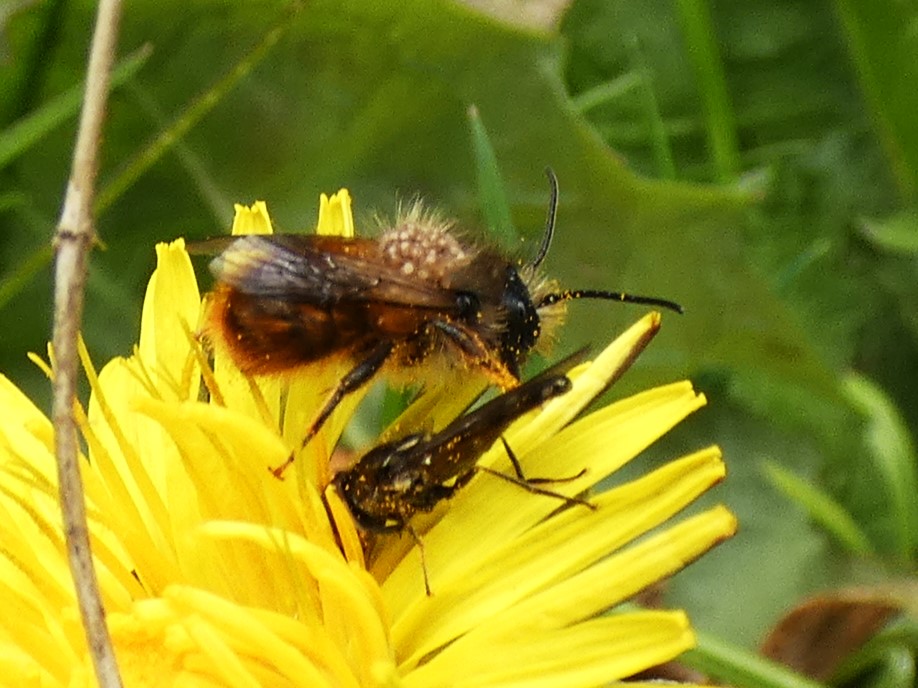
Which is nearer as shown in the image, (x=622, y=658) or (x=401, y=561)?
A: (x=622, y=658)

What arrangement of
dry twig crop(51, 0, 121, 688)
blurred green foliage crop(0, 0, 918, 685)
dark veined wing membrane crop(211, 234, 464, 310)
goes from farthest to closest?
blurred green foliage crop(0, 0, 918, 685) < dark veined wing membrane crop(211, 234, 464, 310) < dry twig crop(51, 0, 121, 688)

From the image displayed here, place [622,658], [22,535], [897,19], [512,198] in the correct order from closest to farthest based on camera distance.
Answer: [622,658] → [22,535] → [512,198] → [897,19]

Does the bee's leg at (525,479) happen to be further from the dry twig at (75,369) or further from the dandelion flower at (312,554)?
the dry twig at (75,369)

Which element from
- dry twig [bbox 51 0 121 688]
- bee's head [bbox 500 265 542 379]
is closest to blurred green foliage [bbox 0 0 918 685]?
bee's head [bbox 500 265 542 379]

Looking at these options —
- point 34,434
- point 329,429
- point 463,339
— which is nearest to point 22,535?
point 34,434

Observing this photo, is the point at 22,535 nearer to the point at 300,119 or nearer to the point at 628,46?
the point at 300,119

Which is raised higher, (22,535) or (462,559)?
(22,535)

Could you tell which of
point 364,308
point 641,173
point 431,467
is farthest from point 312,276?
point 641,173

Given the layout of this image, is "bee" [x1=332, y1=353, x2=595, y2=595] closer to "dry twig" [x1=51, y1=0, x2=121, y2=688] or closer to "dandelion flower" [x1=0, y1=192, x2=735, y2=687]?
"dandelion flower" [x1=0, y1=192, x2=735, y2=687]
